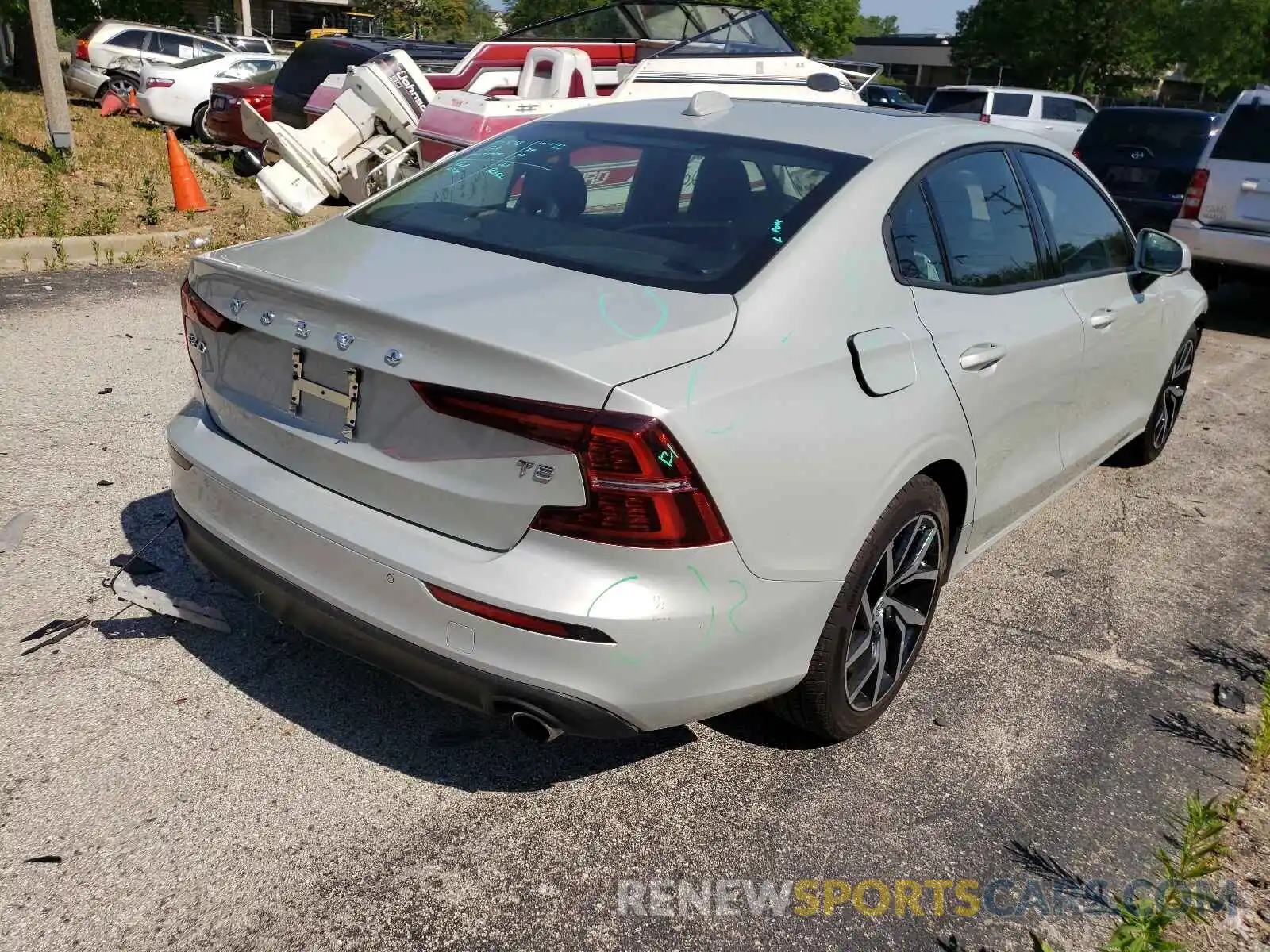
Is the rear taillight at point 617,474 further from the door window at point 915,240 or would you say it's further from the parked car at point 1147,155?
the parked car at point 1147,155

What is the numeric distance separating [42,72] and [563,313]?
10.7 meters

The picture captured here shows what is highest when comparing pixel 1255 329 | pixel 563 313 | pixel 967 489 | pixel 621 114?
pixel 621 114

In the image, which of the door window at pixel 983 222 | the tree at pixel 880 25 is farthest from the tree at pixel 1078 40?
the tree at pixel 880 25

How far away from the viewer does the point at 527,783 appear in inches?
118

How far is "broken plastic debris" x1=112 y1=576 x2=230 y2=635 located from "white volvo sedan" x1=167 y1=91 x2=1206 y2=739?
41 centimetres

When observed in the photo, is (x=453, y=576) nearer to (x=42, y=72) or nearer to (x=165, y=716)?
(x=165, y=716)

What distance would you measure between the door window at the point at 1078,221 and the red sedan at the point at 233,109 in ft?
35.6

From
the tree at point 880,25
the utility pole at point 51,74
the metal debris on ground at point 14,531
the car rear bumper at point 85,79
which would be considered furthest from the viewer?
the tree at point 880,25

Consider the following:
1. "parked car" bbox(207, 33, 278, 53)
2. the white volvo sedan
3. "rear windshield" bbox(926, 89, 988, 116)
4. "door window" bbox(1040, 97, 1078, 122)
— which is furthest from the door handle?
"parked car" bbox(207, 33, 278, 53)

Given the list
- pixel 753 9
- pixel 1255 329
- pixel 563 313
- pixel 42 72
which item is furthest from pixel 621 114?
pixel 42 72

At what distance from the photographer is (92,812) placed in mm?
2734

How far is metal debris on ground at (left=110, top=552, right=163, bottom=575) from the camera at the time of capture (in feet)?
12.8

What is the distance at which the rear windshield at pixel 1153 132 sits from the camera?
448 inches

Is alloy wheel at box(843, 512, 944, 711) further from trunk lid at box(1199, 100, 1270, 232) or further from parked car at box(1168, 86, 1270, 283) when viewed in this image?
trunk lid at box(1199, 100, 1270, 232)
